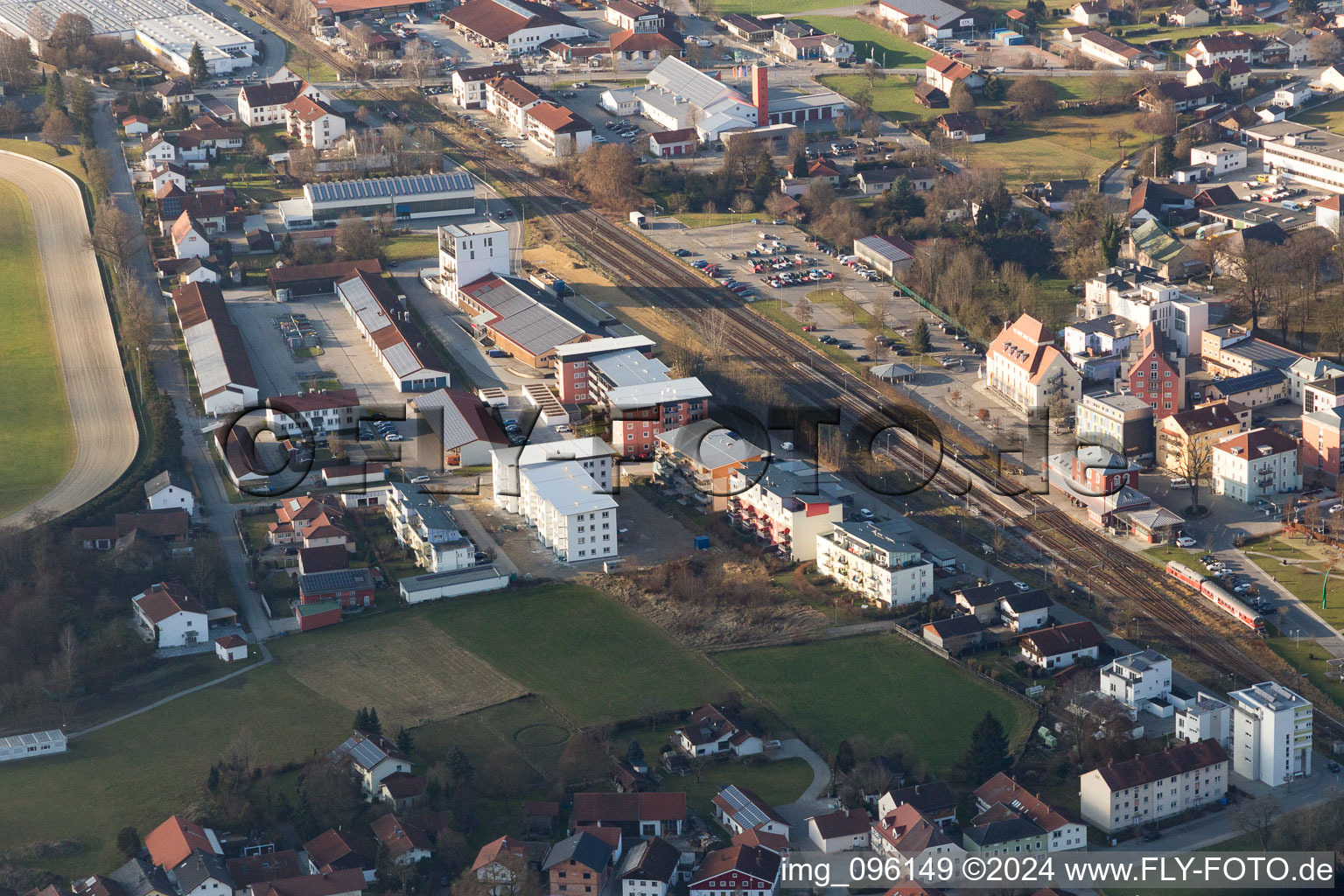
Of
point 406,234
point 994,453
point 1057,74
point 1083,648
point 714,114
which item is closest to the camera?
point 1083,648

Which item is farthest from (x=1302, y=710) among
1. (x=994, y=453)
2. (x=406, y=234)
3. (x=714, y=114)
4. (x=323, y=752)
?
(x=714, y=114)

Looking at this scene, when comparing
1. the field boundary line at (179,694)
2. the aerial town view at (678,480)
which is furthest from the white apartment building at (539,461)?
the field boundary line at (179,694)

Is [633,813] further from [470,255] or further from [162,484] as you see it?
[470,255]

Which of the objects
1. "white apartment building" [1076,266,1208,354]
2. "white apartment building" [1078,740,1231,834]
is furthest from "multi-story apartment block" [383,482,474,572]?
"white apartment building" [1076,266,1208,354]

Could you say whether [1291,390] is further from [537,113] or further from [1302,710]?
[537,113]

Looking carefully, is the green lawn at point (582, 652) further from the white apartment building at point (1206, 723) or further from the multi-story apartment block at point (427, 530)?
the white apartment building at point (1206, 723)

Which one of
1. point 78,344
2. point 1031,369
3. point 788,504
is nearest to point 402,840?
point 788,504

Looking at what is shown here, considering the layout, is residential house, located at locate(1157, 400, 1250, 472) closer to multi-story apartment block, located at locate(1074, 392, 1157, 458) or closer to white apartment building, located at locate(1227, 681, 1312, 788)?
multi-story apartment block, located at locate(1074, 392, 1157, 458)
